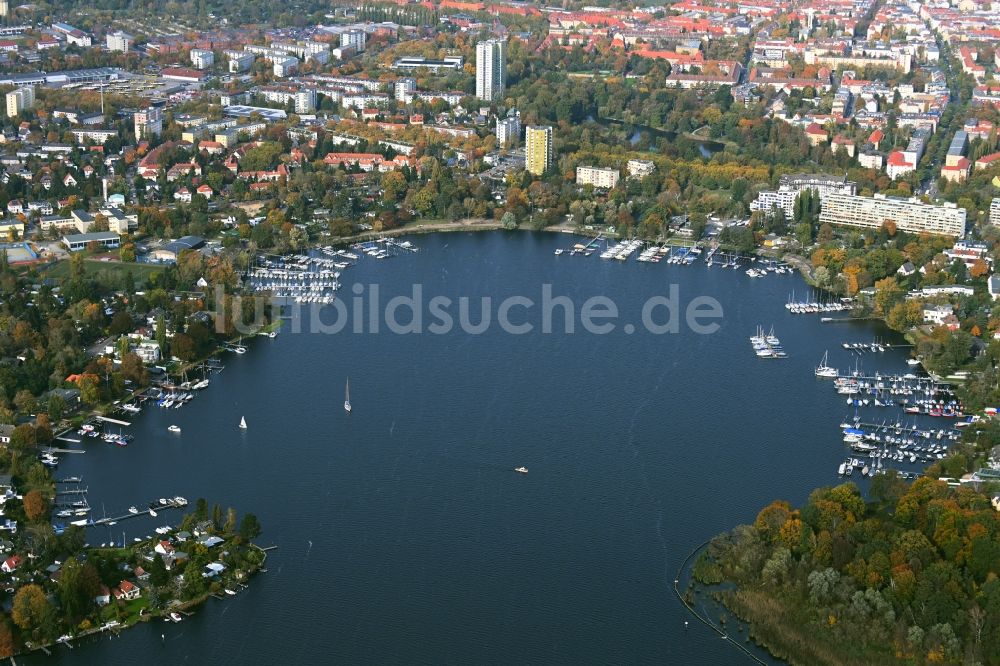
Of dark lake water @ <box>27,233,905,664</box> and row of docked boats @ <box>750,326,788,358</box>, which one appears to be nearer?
dark lake water @ <box>27,233,905,664</box>

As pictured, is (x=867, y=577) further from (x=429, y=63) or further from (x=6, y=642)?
(x=429, y=63)

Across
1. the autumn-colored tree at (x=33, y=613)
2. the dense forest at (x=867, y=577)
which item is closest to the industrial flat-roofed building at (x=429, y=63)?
the dense forest at (x=867, y=577)

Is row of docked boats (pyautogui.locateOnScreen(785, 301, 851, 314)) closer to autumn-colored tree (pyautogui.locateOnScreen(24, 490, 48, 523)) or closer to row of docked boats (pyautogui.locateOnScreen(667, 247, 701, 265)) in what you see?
row of docked boats (pyautogui.locateOnScreen(667, 247, 701, 265))

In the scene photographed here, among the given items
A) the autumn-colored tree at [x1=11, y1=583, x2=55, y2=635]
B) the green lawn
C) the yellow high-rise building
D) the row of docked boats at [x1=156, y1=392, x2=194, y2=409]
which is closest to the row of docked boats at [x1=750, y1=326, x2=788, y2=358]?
the row of docked boats at [x1=156, y1=392, x2=194, y2=409]

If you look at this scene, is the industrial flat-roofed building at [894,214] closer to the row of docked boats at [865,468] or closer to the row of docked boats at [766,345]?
the row of docked boats at [766,345]

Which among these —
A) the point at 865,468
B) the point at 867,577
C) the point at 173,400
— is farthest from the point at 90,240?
the point at 867,577

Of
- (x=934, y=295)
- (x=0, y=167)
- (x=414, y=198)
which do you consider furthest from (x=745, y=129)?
(x=0, y=167)
